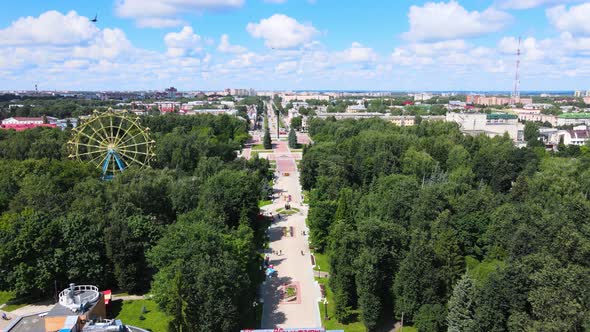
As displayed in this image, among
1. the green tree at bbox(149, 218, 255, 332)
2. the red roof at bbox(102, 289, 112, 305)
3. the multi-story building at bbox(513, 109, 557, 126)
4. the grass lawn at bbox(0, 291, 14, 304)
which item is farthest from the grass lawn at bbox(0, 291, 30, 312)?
the multi-story building at bbox(513, 109, 557, 126)

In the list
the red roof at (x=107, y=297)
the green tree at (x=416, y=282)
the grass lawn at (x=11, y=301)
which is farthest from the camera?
the grass lawn at (x=11, y=301)

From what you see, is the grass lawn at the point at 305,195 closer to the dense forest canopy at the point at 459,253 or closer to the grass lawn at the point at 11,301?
the dense forest canopy at the point at 459,253

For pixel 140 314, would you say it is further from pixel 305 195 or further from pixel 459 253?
pixel 305 195

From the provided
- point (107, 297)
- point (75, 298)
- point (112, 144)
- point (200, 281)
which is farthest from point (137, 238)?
point (112, 144)

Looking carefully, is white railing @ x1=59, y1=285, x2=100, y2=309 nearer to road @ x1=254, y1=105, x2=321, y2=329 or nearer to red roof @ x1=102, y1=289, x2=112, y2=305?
red roof @ x1=102, y1=289, x2=112, y2=305

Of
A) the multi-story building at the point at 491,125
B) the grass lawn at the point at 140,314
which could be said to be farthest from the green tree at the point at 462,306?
the multi-story building at the point at 491,125
